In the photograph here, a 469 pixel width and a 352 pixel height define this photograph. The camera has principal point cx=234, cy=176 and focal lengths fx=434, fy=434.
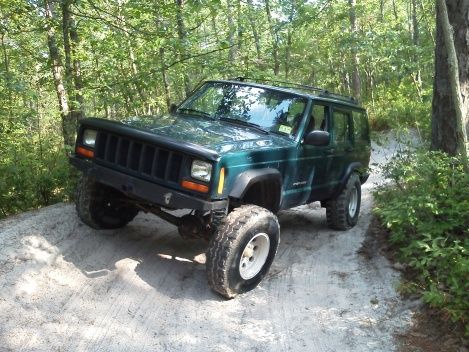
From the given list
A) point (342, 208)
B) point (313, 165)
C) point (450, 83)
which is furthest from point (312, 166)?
point (450, 83)

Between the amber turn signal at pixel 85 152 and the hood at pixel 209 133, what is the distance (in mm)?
498

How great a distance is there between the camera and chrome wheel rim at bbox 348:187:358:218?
6.60m

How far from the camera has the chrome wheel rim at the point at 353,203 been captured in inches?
260

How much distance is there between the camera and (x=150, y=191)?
4.04m

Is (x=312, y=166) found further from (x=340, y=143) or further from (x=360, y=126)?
(x=360, y=126)

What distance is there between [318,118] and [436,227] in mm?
1998

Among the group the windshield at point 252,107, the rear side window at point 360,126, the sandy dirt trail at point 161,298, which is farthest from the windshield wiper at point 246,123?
the rear side window at point 360,126

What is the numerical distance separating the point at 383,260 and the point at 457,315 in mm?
1832

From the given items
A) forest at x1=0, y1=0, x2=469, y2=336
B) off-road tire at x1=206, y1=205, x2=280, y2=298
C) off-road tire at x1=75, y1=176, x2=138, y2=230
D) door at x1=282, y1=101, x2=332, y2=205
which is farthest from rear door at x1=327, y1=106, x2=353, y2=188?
off-road tire at x1=75, y1=176, x2=138, y2=230

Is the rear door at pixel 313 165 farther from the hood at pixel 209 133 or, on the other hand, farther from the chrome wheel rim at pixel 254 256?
the chrome wheel rim at pixel 254 256

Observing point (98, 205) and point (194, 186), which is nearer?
point (194, 186)

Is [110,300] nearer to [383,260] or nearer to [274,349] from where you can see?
[274,349]

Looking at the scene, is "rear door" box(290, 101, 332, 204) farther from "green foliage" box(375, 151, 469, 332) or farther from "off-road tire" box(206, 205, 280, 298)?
"off-road tire" box(206, 205, 280, 298)

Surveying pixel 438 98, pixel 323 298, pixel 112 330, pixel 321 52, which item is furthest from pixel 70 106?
pixel 321 52
